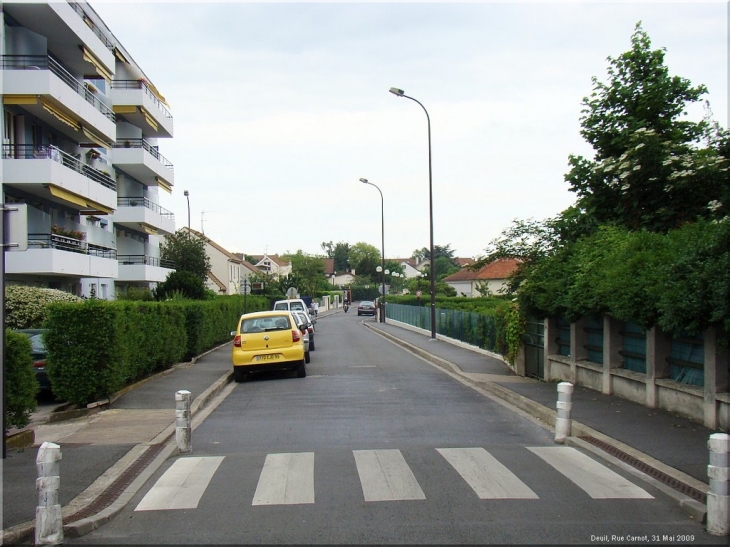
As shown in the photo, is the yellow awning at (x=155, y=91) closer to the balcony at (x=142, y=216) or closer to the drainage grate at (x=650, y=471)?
the balcony at (x=142, y=216)

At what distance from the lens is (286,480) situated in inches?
303

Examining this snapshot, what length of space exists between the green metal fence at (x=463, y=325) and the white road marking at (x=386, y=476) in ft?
44.0

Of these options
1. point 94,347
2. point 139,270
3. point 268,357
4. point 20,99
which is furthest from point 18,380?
point 139,270

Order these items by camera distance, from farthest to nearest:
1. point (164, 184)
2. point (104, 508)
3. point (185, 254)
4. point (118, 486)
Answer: point (185, 254) < point (164, 184) < point (118, 486) < point (104, 508)

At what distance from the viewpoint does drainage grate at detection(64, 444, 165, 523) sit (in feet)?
21.7

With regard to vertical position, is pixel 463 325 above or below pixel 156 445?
above

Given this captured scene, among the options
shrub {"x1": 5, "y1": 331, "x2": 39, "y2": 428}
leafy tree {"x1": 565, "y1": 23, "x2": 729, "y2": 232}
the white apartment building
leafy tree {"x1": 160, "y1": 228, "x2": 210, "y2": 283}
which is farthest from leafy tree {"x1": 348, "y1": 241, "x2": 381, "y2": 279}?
shrub {"x1": 5, "y1": 331, "x2": 39, "y2": 428}

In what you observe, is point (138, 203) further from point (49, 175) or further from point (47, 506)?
point (47, 506)

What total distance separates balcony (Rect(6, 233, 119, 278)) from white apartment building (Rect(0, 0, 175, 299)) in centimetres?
4

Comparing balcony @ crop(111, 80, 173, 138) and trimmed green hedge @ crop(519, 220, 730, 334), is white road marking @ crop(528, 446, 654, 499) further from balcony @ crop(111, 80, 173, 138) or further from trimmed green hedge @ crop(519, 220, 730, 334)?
balcony @ crop(111, 80, 173, 138)

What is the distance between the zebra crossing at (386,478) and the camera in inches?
277

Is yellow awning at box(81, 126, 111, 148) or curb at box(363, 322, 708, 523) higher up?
yellow awning at box(81, 126, 111, 148)

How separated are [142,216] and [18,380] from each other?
3170cm

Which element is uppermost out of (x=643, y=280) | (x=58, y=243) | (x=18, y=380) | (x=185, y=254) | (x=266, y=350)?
(x=185, y=254)
